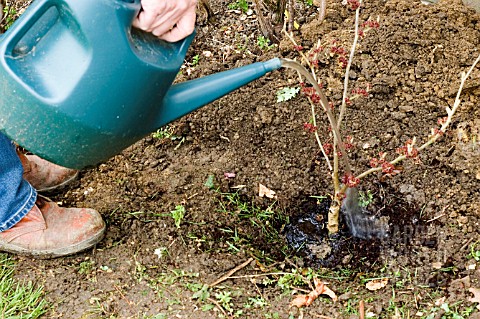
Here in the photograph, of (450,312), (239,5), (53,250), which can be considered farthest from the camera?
(239,5)

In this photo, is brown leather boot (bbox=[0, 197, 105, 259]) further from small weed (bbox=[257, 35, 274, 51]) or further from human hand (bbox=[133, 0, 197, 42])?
small weed (bbox=[257, 35, 274, 51])

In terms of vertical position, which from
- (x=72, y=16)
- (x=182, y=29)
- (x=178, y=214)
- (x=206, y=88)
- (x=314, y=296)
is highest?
(x=72, y=16)

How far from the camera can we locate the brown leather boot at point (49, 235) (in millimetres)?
2092

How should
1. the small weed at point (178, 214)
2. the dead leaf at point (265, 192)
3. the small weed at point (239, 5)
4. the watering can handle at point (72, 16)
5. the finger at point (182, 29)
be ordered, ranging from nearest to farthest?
1. the watering can handle at point (72, 16)
2. the finger at point (182, 29)
3. the small weed at point (178, 214)
4. the dead leaf at point (265, 192)
5. the small weed at point (239, 5)

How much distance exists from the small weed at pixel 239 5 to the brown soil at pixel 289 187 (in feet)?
0.66

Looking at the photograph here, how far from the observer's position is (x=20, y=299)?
1981 millimetres

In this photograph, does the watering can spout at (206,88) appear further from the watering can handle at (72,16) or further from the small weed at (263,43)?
the small weed at (263,43)

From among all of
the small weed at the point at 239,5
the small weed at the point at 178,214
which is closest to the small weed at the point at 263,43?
the small weed at the point at 239,5

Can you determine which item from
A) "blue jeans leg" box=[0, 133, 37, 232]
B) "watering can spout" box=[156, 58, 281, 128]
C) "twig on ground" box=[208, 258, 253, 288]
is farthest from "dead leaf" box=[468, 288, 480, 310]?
"blue jeans leg" box=[0, 133, 37, 232]

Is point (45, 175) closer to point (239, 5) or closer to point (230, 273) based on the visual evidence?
point (230, 273)

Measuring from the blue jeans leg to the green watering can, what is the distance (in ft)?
1.55

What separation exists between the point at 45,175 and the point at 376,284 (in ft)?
4.30

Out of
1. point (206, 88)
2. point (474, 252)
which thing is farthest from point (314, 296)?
point (206, 88)

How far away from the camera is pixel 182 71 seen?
2756 mm
